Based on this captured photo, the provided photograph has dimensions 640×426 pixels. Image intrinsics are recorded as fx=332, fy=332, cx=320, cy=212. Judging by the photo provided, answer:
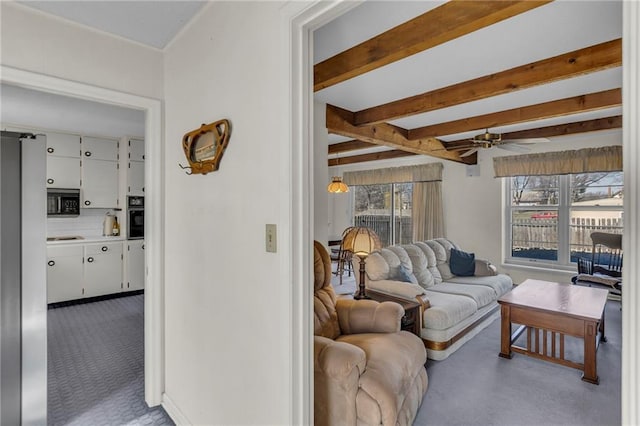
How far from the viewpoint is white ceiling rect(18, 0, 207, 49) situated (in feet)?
5.76

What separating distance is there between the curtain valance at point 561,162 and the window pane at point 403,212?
6.46ft

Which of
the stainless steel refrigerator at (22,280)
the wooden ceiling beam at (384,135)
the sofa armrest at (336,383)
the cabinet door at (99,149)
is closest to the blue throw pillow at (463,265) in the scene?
the wooden ceiling beam at (384,135)

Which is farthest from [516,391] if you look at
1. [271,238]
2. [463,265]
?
[271,238]

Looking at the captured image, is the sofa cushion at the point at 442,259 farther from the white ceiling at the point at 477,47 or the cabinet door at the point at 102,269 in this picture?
the cabinet door at the point at 102,269

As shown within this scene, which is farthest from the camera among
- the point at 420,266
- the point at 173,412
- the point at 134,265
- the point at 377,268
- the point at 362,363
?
the point at 134,265

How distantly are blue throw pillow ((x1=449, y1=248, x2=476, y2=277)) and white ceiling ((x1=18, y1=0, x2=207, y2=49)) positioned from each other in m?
4.16

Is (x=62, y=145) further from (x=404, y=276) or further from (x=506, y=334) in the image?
(x=506, y=334)

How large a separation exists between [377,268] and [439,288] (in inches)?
36.6

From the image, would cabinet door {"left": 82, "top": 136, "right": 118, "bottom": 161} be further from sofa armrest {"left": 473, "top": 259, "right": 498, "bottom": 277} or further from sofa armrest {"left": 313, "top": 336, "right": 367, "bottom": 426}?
sofa armrest {"left": 473, "top": 259, "right": 498, "bottom": 277}

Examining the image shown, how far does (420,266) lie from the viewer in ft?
13.5

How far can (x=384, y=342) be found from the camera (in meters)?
2.12

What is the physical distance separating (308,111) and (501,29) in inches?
64.8

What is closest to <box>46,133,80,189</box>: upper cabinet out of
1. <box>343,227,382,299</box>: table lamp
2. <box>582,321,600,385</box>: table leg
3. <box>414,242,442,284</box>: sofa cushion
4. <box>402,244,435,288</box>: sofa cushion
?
<box>343,227,382,299</box>: table lamp

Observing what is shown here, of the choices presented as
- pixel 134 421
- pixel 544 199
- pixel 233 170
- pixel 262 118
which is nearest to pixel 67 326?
pixel 134 421
